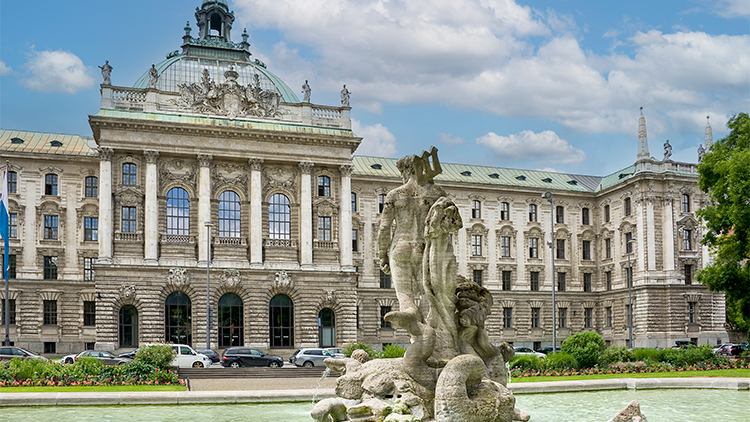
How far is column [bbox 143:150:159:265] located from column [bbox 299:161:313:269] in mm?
10805

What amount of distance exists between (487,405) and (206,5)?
65.5 m

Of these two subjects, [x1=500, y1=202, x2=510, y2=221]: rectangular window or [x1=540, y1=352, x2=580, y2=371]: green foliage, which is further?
[x1=500, y1=202, x2=510, y2=221]: rectangular window


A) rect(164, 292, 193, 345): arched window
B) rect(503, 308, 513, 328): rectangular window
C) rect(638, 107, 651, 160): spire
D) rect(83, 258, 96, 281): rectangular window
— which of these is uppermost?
rect(638, 107, 651, 160): spire

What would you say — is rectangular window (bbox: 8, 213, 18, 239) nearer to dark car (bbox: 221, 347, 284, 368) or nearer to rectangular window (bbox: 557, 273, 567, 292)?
dark car (bbox: 221, 347, 284, 368)

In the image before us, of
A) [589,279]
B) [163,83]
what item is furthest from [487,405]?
[589,279]

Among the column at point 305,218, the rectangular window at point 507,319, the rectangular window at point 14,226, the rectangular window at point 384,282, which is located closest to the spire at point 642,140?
the rectangular window at point 507,319

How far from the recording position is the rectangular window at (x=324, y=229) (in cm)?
6225

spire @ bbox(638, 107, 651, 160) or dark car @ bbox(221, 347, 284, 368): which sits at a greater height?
spire @ bbox(638, 107, 651, 160)

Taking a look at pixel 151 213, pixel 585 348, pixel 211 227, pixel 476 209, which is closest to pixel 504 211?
pixel 476 209

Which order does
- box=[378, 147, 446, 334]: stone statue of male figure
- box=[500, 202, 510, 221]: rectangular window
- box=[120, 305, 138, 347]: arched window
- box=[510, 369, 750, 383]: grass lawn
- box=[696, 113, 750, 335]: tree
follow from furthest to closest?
box=[500, 202, 510, 221]: rectangular window → box=[120, 305, 138, 347]: arched window → box=[696, 113, 750, 335]: tree → box=[510, 369, 750, 383]: grass lawn → box=[378, 147, 446, 334]: stone statue of male figure

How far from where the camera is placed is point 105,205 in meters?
56.6

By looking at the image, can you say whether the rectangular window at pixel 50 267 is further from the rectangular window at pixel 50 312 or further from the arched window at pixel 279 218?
the arched window at pixel 279 218

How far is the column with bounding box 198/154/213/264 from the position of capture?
191 ft

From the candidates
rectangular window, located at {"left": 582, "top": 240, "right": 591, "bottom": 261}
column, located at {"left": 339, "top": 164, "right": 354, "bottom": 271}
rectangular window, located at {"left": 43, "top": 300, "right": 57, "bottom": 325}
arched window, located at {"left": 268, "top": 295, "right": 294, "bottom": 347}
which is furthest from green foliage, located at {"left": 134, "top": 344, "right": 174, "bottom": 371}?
rectangular window, located at {"left": 582, "top": 240, "right": 591, "bottom": 261}
